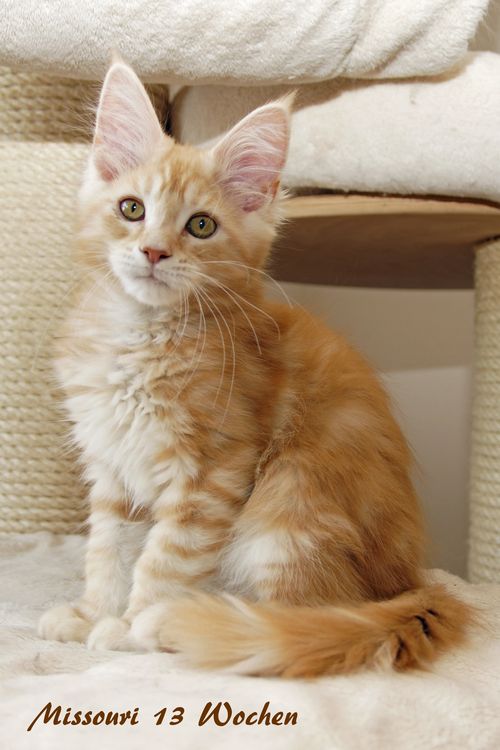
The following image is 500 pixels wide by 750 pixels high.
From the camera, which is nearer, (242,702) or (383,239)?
(242,702)

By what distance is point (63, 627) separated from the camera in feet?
3.93

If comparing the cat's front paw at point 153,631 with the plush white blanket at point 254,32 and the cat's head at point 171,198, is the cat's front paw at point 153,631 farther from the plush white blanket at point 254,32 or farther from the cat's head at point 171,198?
the plush white blanket at point 254,32

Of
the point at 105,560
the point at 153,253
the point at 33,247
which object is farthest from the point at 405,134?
the point at 105,560

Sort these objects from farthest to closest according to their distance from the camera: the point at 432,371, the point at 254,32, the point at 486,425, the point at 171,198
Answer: the point at 432,371 → the point at 486,425 → the point at 254,32 → the point at 171,198

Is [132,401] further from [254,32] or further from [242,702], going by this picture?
[254,32]

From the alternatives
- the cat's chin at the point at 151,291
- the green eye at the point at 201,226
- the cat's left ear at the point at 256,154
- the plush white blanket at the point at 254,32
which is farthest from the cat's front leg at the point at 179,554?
the plush white blanket at the point at 254,32

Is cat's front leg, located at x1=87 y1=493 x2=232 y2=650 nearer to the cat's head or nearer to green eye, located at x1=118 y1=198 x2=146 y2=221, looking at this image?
the cat's head

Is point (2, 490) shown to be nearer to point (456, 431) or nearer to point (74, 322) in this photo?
point (74, 322)

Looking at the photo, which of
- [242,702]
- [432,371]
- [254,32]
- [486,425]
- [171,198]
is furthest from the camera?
[432,371]

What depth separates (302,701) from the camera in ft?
2.95

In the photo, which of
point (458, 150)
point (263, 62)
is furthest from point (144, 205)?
point (458, 150)

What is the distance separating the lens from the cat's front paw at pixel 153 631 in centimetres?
111

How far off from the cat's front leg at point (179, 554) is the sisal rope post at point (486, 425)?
2.36 ft

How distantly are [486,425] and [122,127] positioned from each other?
0.95m
